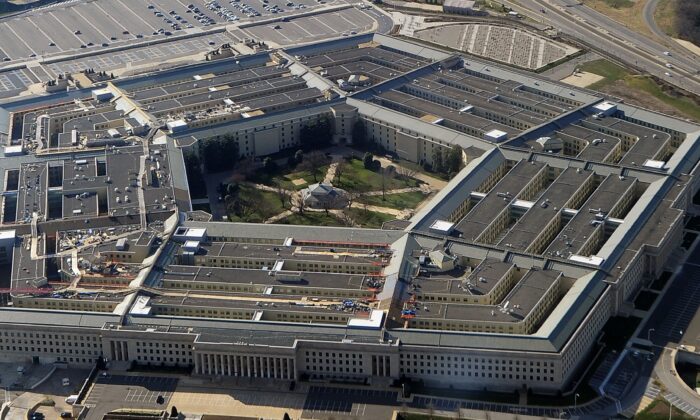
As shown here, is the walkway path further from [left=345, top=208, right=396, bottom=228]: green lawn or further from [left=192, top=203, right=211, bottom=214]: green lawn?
[left=192, top=203, right=211, bottom=214]: green lawn

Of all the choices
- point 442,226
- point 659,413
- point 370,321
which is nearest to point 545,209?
point 442,226

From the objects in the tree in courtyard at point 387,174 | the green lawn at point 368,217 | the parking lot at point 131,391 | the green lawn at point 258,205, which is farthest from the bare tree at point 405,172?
the parking lot at point 131,391

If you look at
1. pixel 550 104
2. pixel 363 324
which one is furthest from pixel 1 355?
pixel 550 104

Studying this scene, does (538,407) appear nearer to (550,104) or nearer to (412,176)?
(412,176)

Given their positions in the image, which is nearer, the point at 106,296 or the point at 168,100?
the point at 106,296

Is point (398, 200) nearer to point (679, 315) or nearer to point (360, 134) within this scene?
point (360, 134)
